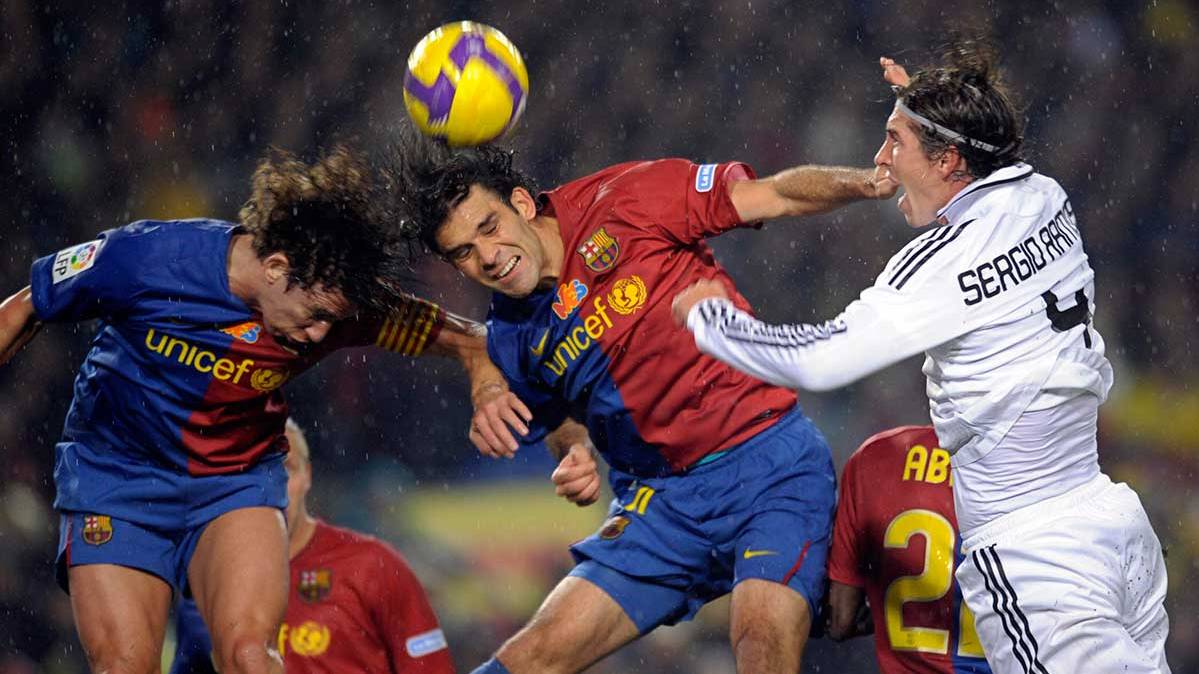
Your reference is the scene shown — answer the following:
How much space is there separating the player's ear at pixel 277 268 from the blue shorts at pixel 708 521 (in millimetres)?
1118

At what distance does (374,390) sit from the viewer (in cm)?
731

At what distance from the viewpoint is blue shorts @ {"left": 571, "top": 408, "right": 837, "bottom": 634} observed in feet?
12.6

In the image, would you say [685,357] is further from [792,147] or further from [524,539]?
[792,147]

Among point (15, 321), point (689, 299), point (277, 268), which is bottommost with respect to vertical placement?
point (15, 321)

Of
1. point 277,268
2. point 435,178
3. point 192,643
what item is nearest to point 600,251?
point 435,178

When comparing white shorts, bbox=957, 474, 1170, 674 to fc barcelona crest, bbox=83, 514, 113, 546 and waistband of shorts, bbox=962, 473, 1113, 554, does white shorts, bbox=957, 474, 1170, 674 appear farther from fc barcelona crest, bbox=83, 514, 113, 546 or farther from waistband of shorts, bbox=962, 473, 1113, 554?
fc barcelona crest, bbox=83, 514, 113, 546

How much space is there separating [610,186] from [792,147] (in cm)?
387

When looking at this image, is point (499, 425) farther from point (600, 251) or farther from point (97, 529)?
point (97, 529)

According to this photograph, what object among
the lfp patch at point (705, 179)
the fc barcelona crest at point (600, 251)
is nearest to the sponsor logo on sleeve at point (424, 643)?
the fc barcelona crest at point (600, 251)

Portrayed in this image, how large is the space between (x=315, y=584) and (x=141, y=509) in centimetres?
94

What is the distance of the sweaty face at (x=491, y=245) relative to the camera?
150 inches

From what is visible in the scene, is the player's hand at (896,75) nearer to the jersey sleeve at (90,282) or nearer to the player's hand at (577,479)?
the player's hand at (577,479)

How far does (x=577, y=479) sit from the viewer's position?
144 inches

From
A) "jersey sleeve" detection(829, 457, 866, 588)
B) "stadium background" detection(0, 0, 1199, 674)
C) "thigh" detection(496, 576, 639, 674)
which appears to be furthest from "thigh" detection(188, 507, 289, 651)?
"stadium background" detection(0, 0, 1199, 674)
